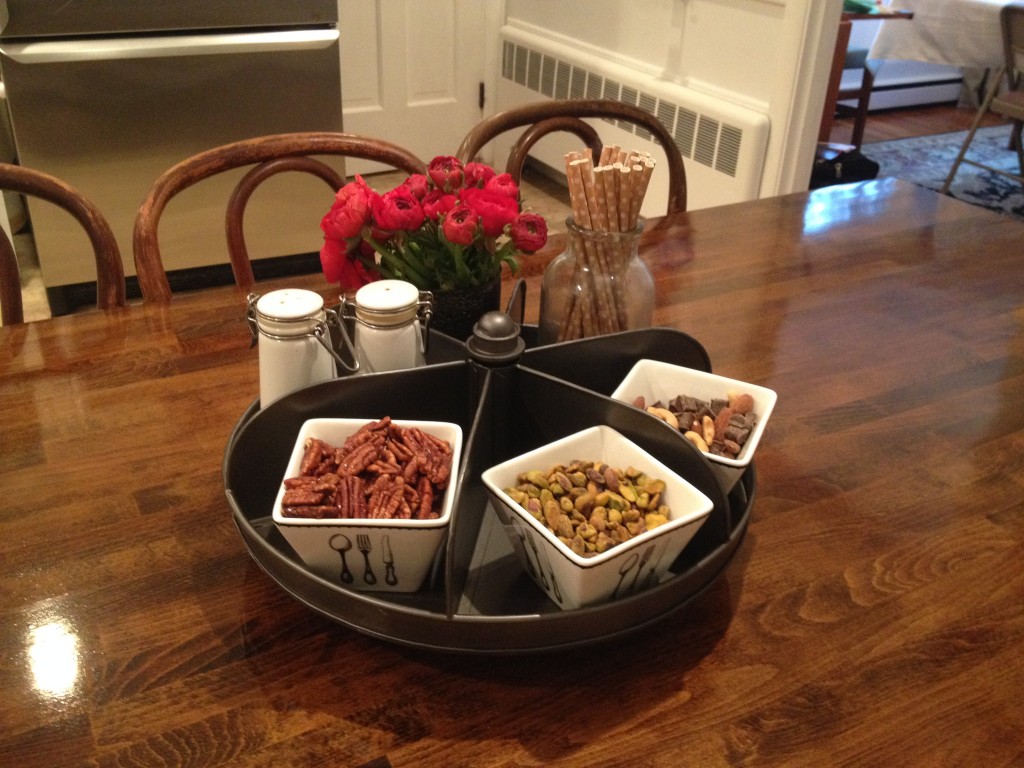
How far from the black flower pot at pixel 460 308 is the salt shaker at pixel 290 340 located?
133mm

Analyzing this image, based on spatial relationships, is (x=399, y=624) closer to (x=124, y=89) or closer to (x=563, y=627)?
(x=563, y=627)

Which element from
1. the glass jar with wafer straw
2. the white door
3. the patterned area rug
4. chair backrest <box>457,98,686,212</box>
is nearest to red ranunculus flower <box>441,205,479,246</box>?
the glass jar with wafer straw

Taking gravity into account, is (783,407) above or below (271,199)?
above

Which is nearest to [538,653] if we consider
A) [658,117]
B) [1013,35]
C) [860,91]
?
[658,117]

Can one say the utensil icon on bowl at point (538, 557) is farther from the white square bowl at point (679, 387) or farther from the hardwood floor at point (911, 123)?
the hardwood floor at point (911, 123)

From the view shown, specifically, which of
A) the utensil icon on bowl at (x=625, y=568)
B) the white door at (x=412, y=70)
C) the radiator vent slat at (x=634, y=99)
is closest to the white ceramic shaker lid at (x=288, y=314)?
the utensil icon on bowl at (x=625, y=568)

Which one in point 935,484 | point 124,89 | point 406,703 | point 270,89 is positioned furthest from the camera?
point 270,89

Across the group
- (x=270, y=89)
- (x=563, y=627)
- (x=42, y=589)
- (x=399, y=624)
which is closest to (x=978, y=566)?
(x=563, y=627)

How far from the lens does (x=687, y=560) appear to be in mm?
774

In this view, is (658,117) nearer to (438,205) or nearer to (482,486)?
(438,205)

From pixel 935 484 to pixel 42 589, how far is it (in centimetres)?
85

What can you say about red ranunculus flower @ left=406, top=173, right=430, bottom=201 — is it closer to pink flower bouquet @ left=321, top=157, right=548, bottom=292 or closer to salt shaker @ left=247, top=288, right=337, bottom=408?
pink flower bouquet @ left=321, top=157, right=548, bottom=292

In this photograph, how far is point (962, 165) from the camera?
14.6 feet

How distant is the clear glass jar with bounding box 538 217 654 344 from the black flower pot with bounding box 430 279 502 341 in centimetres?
7
